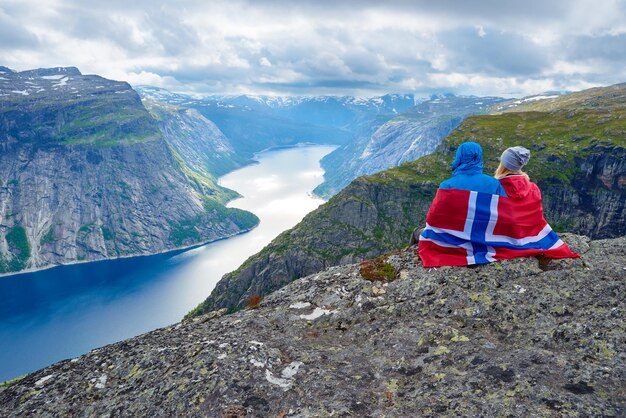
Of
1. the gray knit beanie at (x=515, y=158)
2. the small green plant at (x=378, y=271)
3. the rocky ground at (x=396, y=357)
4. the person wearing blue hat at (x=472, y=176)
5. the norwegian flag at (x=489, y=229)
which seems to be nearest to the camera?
the rocky ground at (x=396, y=357)

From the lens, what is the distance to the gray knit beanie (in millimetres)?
14203

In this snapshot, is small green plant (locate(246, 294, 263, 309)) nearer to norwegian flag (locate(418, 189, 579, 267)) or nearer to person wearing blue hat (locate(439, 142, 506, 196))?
norwegian flag (locate(418, 189, 579, 267))

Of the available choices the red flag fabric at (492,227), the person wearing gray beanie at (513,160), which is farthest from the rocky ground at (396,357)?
the person wearing gray beanie at (513,160)

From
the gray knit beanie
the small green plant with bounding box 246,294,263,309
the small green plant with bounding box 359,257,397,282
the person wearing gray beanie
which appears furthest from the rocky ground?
the gray knit beanie

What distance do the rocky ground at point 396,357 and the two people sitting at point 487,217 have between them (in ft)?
1.91

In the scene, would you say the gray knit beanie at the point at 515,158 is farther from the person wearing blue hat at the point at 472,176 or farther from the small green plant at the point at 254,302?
the small green plant at the point at 254,302

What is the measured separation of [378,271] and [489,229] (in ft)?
14.6

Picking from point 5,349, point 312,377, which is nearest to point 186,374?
point 312,377

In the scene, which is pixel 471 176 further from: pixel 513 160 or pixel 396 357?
pixel 396 357

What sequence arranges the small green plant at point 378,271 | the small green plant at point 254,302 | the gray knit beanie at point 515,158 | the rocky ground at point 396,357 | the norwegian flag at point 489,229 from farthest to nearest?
1. the small green plant at point 254,302
2. the small green plant at point 378,271
3. the gray knit beanie at point 515,158
4. the norwegian flag at point 489,229
5. the rocky ground at point 396,357

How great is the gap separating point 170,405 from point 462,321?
28.4 feet

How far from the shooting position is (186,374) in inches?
412

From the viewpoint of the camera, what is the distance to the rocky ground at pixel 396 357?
347 inches

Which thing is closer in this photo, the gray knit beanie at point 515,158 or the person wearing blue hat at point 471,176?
the person wearing blue hat at point 471,176
